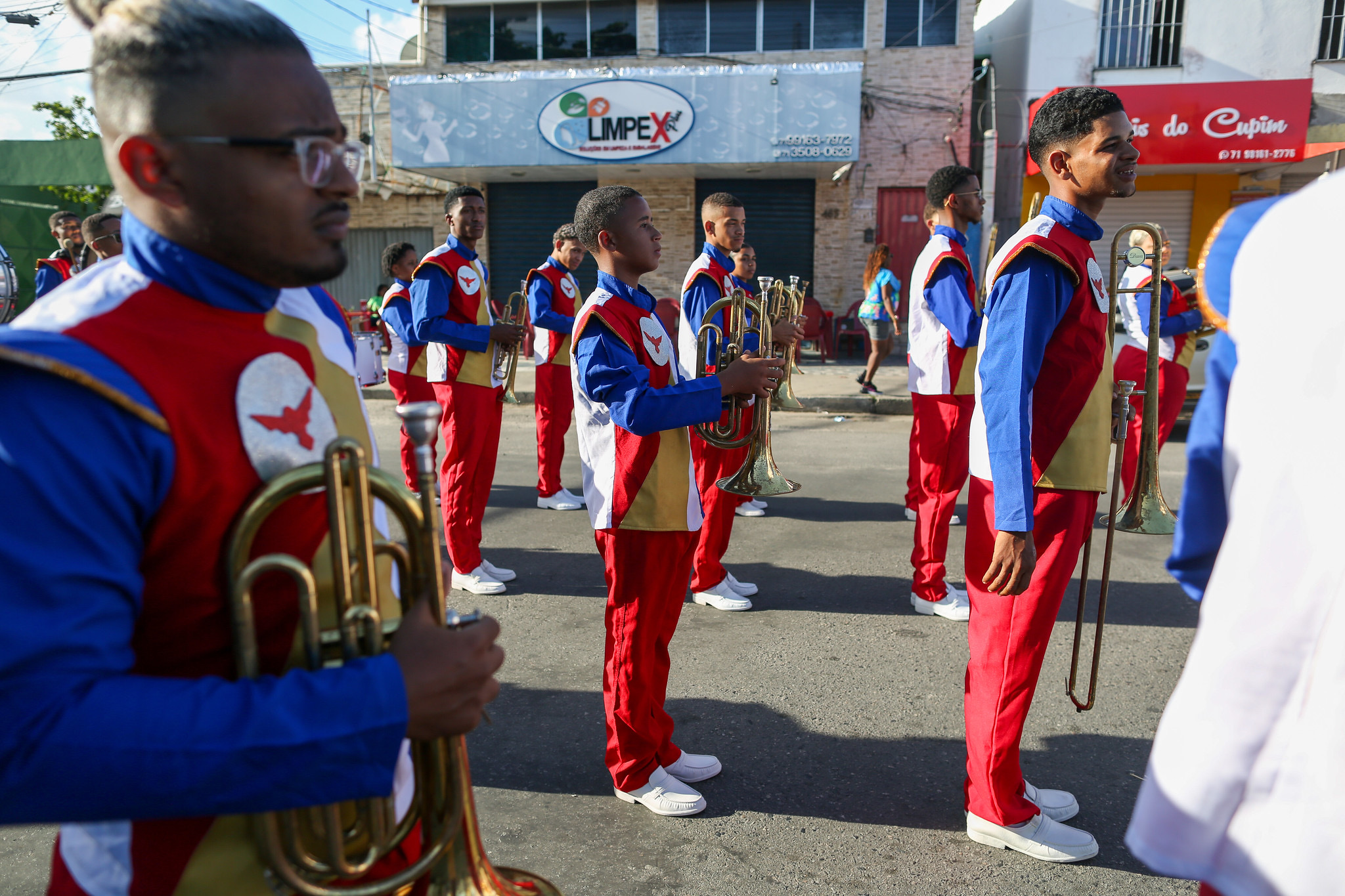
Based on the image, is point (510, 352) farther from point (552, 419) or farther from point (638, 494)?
point (638, 494)

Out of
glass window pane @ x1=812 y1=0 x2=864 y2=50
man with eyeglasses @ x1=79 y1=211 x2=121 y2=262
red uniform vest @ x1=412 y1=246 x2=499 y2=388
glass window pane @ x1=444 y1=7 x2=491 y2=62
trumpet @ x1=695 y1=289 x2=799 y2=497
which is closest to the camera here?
trumpet @ x1=695 y1=289 x2=799 y2=497

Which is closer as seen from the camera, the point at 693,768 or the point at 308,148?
the point at 308,148

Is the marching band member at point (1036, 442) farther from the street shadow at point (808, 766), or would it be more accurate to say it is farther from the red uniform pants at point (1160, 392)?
the red uniform pants at point (1160, 392)

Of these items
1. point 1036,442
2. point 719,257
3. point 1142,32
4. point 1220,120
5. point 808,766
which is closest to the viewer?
point 1036,442

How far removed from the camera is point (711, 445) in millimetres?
4871

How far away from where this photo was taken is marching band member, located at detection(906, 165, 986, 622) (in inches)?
195

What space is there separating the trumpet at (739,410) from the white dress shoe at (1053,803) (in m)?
1.86

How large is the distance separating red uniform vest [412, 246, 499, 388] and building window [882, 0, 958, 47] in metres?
13.0

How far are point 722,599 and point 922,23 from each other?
14.4m

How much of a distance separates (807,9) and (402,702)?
57.1 feet

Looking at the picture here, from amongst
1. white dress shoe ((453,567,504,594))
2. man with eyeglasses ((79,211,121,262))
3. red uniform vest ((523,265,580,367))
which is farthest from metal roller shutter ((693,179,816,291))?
white dress shoe ((453,567,504,594))

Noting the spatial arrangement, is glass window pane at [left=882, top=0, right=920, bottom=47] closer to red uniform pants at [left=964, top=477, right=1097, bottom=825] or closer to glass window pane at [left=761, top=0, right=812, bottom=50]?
glass window pane at [left=761, top=0, right=812, bottom=50]

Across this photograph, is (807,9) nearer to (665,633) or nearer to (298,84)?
(665,633)

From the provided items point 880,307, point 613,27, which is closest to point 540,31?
point 613,27
